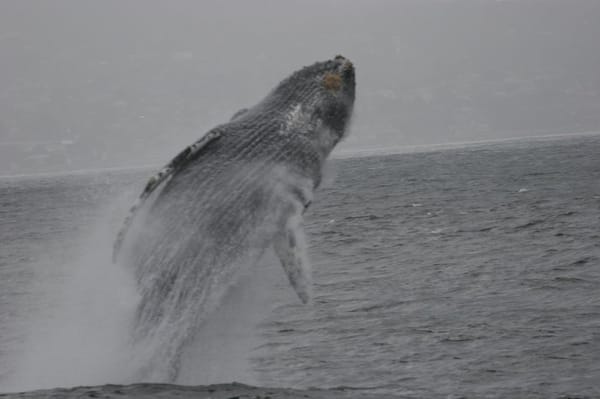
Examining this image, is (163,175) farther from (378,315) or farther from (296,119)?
(378,315)

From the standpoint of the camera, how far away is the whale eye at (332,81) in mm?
10031

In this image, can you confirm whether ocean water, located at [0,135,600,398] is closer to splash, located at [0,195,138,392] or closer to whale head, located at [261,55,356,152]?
splash, located at [0,195,138,392]

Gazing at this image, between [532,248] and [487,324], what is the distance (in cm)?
911

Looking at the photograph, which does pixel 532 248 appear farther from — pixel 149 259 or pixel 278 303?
pixel 149 259

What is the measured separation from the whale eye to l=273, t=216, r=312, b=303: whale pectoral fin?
197 cm

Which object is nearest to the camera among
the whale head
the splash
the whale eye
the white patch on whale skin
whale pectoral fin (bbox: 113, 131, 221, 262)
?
whale pectoral fin (bbox: 113, 131, 221, 262)

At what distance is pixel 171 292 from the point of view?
8508mm

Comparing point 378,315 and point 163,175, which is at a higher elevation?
point 163,175

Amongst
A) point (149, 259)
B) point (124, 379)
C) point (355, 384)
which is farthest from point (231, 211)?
point (355, 384)

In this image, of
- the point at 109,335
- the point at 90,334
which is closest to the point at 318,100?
the point at 109,335

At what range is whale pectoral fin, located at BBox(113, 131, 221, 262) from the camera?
26.9 feet

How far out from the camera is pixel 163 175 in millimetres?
8414

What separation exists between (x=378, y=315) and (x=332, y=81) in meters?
6.52

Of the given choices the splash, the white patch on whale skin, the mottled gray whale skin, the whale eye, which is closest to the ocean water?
the splash
